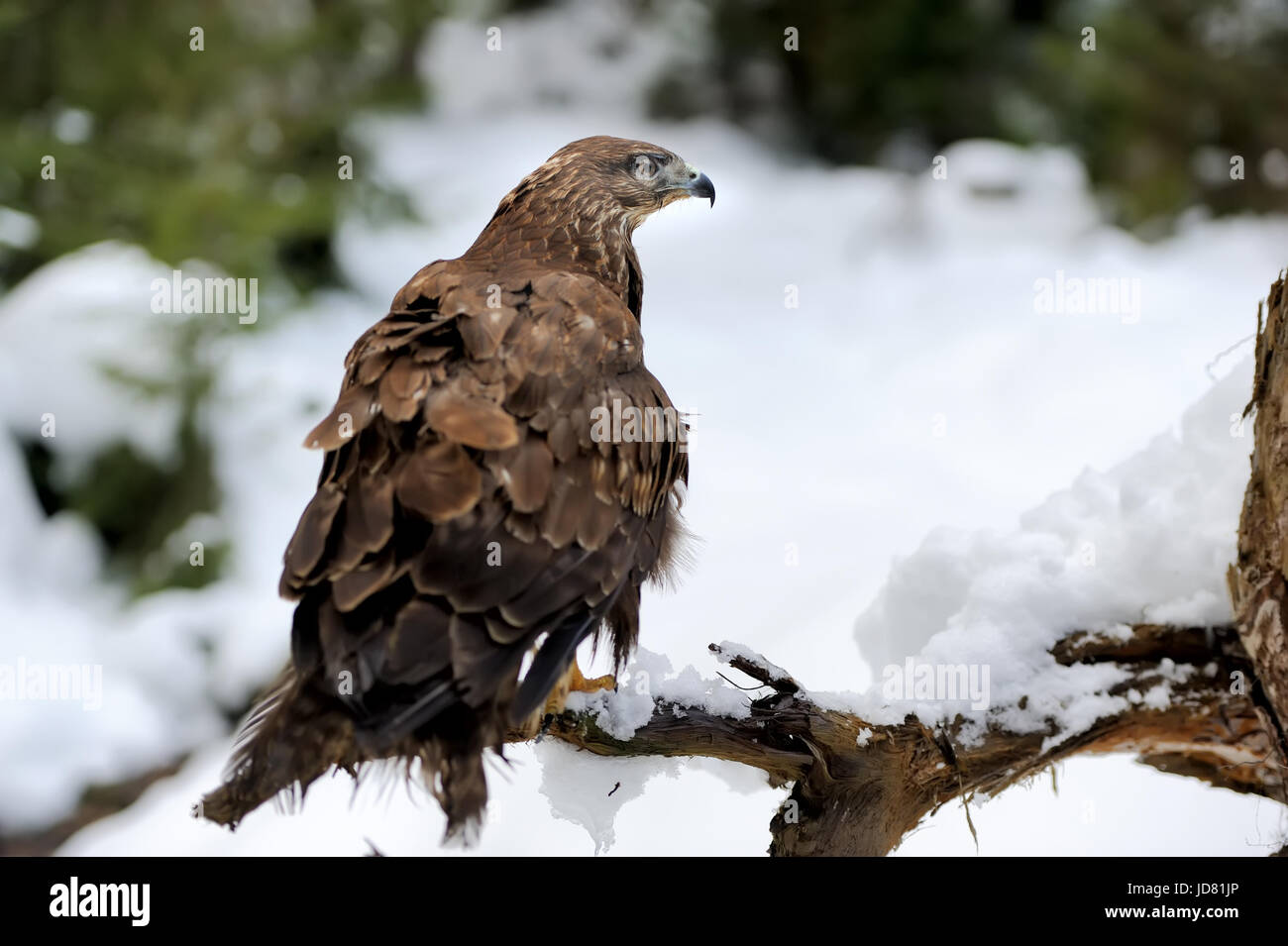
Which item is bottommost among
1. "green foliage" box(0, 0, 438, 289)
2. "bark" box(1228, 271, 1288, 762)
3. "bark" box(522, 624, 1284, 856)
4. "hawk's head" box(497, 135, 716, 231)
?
"bark" box(522, 624, 1284, 856)

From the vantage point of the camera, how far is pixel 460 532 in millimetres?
2424

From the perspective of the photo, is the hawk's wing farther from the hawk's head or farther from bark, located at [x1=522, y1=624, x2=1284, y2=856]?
the hawk's head

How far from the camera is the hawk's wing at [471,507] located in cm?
232

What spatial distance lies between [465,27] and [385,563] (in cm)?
690

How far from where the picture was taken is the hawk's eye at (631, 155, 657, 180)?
3736 mm

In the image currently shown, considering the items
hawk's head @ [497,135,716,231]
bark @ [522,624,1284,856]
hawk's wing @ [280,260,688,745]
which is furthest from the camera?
hawk's head @ [497,135,716,231]

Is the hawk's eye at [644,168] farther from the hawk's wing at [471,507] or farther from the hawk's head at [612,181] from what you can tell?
the hawk's wing at [471,507]

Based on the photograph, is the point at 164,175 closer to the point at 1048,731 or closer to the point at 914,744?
the point at 914,744

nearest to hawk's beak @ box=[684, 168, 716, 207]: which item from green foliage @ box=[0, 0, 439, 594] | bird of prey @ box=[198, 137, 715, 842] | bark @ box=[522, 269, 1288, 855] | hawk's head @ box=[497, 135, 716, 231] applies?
hawk's head @ box=[497, 135, 716, 231]

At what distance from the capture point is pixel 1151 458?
3.69 m

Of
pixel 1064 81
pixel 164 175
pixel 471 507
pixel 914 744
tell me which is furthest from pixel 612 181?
pixel 1064 81
